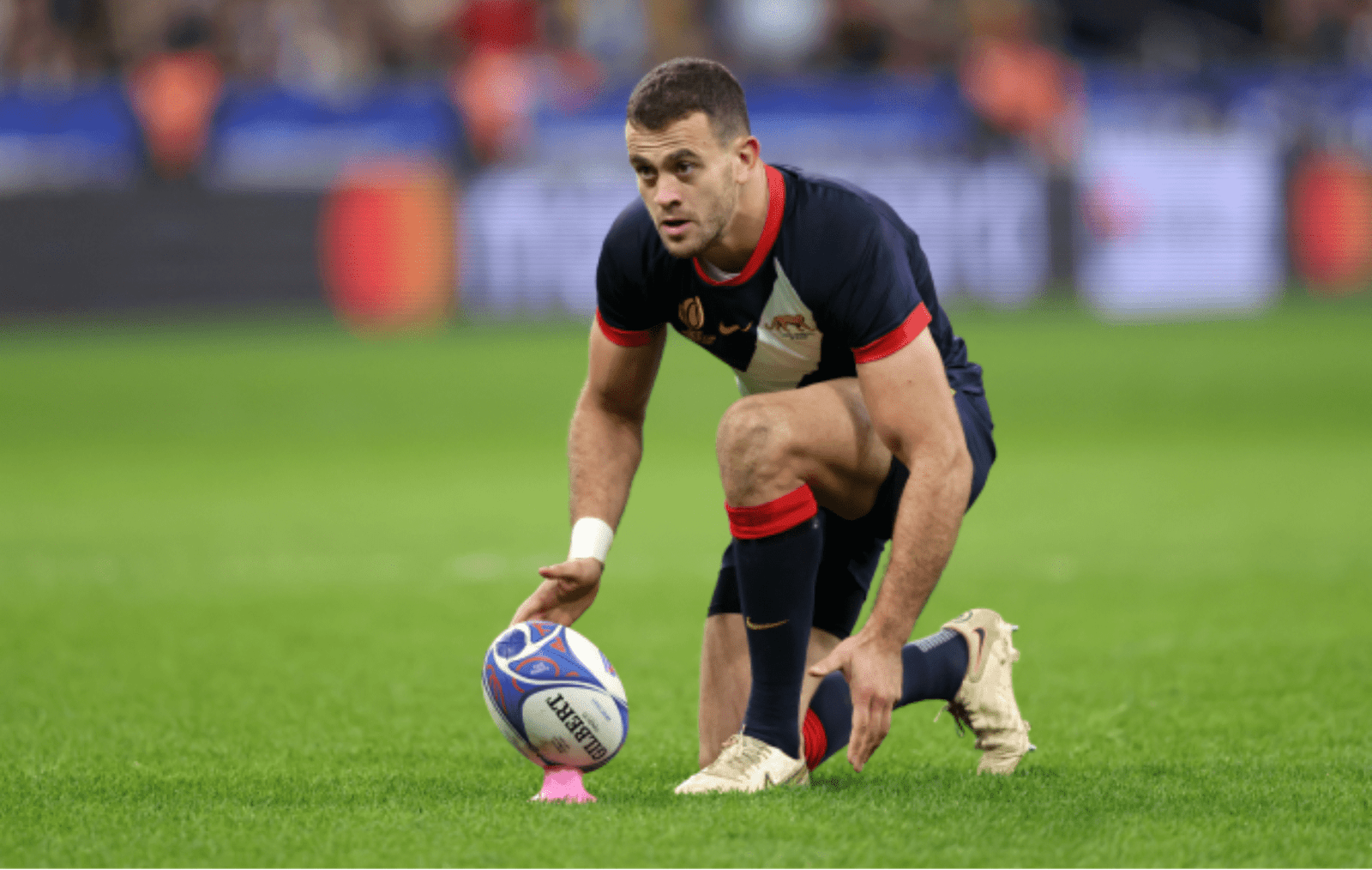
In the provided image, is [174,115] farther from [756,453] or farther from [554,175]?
[756,453]

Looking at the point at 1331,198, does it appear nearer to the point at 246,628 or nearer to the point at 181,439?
the point at 181,439

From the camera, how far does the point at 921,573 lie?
3479 millimetres

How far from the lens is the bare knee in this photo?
11.8ft

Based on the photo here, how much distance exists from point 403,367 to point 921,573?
11.3 m

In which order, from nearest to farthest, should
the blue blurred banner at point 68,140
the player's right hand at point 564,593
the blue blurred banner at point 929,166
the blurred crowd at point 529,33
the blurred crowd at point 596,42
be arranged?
the player's right hand at point 564,593
the blue blurred banner at point 68,140
the blue blurred banner at point 929,166
the blurred crowd at point 596,42
the blurred crowd at point 529,33

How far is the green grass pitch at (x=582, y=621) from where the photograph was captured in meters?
3.33

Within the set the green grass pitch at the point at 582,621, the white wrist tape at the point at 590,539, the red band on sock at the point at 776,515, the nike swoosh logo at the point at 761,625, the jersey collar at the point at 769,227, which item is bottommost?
the green grass pitch at the point at 582,621

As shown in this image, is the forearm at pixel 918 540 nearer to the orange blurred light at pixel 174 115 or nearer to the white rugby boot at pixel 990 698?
the white rugby boot at pixel 990 698

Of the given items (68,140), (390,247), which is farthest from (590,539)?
(68,140)

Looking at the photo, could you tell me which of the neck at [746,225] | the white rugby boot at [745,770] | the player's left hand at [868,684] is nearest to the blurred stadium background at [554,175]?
the neck at [746,225]

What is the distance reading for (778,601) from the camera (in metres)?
3.70

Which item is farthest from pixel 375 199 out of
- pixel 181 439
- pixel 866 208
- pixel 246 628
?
pixel 866 208

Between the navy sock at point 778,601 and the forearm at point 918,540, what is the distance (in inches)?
9.7

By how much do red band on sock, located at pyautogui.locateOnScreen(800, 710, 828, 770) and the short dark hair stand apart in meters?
1.35
